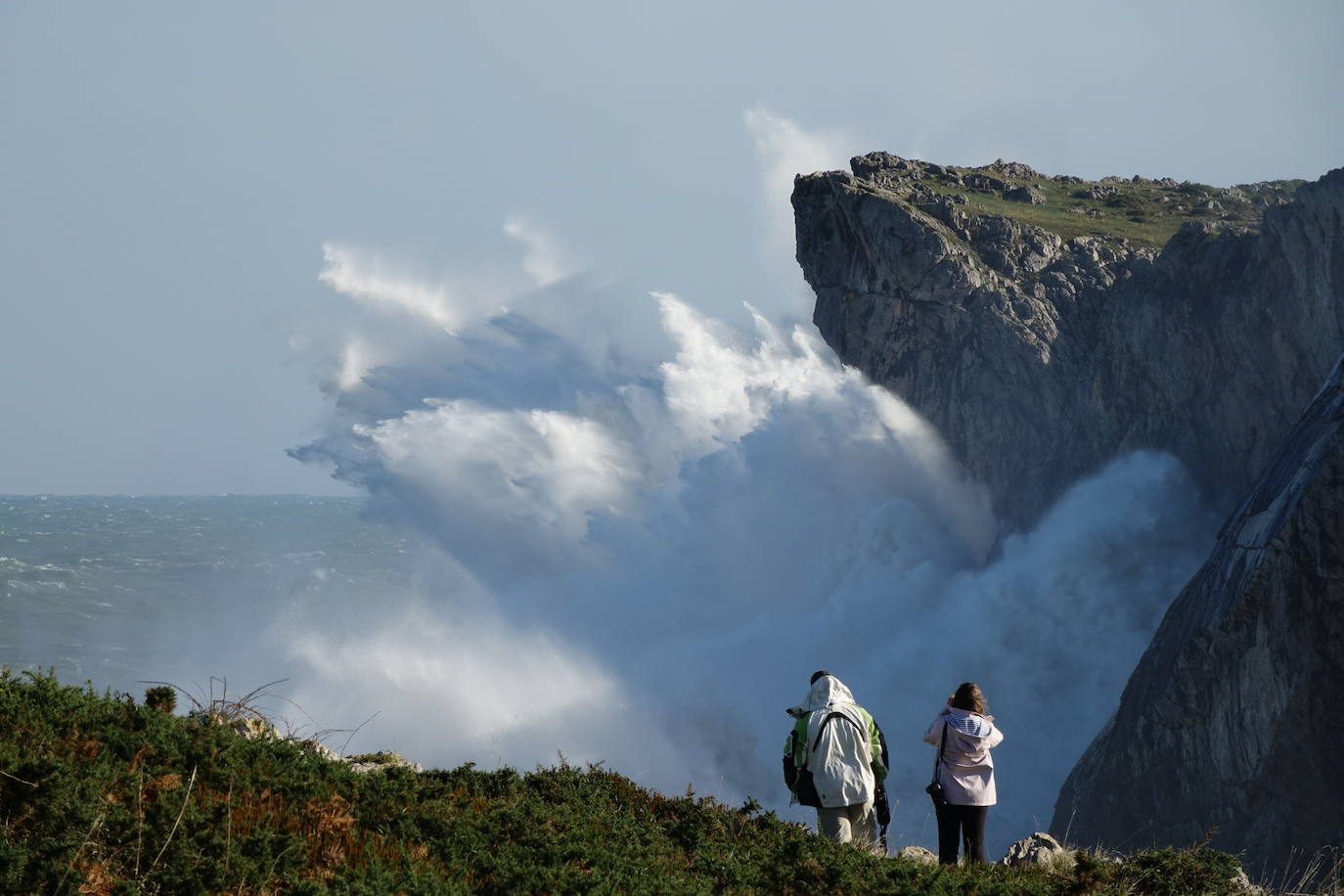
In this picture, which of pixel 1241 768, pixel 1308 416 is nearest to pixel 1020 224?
pixel 1308 416

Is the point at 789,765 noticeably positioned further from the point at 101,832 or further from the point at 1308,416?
the point at 1308,416

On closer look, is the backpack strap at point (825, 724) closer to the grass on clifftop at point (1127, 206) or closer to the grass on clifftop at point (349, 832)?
the grass on clifftop at point (349, 832)

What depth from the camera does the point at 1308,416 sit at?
21688 mm

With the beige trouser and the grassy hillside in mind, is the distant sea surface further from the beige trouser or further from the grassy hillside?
the grassy hillside

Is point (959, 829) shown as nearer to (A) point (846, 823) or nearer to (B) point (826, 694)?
(A) point (846, 823)

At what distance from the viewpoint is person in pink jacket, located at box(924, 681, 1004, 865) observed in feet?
29.2

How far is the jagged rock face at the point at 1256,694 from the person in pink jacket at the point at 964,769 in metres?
12.4

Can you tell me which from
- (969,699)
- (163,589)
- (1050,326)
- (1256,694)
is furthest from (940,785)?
(163,589)

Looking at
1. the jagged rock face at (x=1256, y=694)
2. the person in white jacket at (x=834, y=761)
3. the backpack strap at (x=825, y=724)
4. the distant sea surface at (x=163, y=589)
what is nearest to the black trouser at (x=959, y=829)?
the person in white jacket at (x=834, y=761)

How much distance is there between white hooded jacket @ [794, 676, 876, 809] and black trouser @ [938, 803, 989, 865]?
765 millimetres

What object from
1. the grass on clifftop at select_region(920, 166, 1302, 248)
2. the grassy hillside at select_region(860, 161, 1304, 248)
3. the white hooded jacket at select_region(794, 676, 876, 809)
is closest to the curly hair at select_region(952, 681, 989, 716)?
the white hooded jacket at select_region(794, 676, 876, 809)

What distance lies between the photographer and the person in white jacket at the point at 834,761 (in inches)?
345

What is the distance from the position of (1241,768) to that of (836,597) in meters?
27.4

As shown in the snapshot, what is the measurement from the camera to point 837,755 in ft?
28.9
